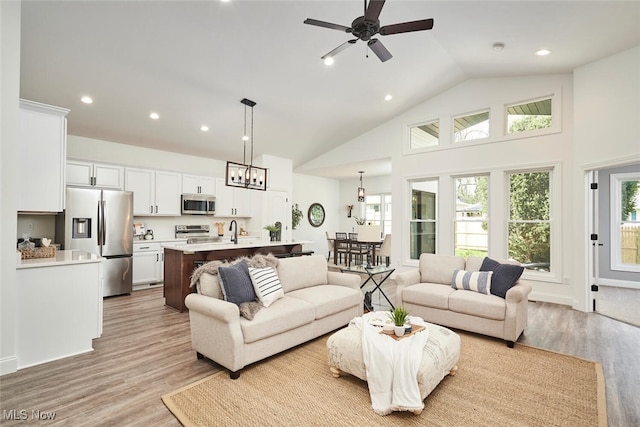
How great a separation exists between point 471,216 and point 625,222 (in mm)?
3119

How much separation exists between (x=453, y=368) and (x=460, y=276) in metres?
1.52

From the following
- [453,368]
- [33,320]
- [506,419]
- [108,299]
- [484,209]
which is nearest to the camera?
[506,419]

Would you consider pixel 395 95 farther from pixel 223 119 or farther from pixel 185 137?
pixel 185 137

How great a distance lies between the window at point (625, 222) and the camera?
6.14 meters

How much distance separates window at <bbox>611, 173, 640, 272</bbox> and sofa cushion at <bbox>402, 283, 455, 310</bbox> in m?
4.75

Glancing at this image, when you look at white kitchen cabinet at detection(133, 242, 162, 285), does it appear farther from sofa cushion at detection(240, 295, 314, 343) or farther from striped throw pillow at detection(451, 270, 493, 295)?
striped throw pillow at detection(451, 270, 493, 295)

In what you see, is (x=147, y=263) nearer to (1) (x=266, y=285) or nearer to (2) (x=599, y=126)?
(1) (x=266, y=285)

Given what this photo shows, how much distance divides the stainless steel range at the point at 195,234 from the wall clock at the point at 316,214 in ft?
12.3

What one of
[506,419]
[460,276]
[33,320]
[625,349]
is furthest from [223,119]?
[625,349]

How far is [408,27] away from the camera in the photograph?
9.21ft

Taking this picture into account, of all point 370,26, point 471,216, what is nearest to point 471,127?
point 471,216

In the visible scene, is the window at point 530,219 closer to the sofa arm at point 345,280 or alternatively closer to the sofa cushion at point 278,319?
the sofa arm at point 345,280

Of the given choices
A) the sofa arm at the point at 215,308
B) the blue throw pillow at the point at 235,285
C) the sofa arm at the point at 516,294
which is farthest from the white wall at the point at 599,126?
the sofa arm at the point at 215,308

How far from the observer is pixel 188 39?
154 inches
